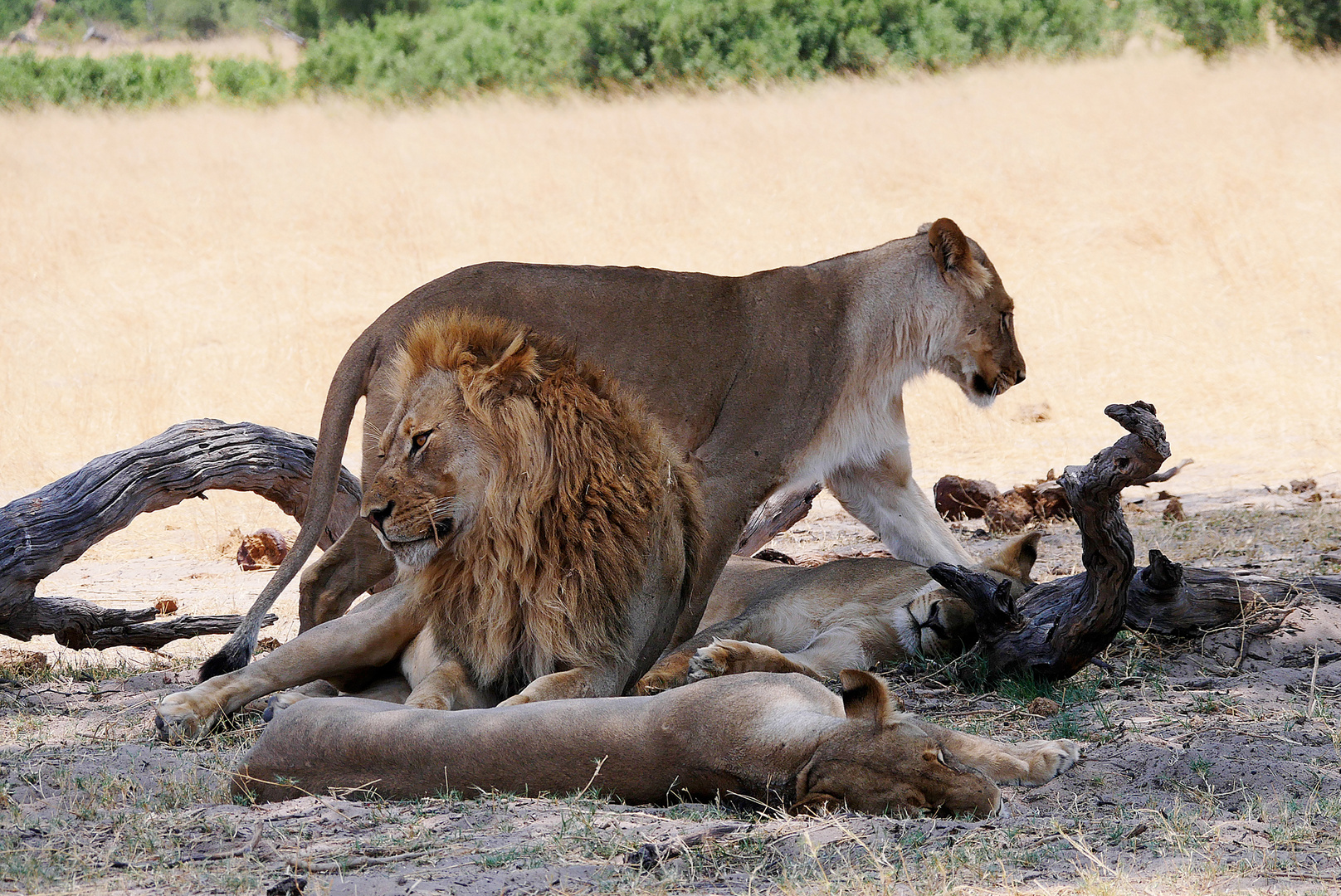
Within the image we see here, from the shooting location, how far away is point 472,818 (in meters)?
3.03

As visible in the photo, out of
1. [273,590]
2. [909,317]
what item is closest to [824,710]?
[273,590]

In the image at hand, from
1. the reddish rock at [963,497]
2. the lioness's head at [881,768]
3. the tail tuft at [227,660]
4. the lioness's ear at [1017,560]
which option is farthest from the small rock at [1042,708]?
the reddish rock at [963,497]

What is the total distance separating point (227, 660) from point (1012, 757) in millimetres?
2669

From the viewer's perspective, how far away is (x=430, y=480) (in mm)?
3977

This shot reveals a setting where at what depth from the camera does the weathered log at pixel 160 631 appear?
5.53 meters

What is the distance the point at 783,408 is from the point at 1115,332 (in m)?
8.66

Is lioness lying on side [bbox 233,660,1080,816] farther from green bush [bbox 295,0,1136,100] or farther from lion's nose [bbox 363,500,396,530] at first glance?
green bush [bbox 295,0,1136,100]

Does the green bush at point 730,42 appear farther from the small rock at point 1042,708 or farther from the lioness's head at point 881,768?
the lioness's head at point 881,768

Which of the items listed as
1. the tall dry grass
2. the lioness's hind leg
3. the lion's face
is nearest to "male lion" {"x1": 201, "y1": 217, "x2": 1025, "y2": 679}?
the lioness's hind leg

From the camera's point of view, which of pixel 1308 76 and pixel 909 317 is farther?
pixel 1308 76

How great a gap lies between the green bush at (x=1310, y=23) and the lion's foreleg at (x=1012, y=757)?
2055 centimetres

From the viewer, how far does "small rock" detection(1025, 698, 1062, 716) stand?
4129 mm

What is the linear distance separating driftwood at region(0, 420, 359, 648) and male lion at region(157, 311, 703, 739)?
1380mm

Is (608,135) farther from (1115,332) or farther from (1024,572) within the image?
(1024,572)
